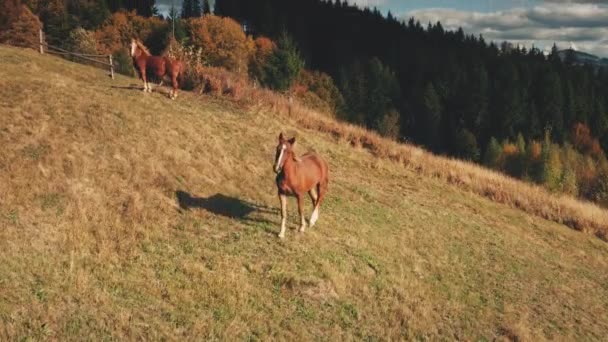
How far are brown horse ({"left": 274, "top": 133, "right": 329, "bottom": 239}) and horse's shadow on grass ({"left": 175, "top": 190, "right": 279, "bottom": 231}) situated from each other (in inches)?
53.0

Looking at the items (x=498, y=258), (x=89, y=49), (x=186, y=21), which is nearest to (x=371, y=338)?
(x=498, y=258)

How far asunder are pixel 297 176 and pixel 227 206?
118 inches

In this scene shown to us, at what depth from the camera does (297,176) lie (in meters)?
13.4

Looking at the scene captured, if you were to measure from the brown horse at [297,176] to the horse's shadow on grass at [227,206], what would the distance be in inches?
53.0

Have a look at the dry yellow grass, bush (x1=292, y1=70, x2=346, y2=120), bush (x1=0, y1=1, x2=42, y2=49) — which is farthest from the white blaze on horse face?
bush (x1=292, y1=70, x2=346, y2=120)

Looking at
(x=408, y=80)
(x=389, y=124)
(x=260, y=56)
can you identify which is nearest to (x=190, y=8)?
(x=260, y=56)

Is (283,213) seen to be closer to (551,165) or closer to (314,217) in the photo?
(314,217)

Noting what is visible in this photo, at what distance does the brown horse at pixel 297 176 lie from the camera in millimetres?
12023

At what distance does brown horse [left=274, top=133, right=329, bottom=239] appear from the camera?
12023mm

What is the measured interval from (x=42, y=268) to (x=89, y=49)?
199ft

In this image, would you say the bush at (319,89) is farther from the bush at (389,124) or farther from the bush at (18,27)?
the bush at (18,27)

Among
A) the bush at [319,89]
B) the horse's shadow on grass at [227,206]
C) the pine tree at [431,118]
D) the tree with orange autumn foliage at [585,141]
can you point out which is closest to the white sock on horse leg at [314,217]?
the horse's shadow on grass at [227,206]

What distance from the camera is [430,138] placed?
11994cm

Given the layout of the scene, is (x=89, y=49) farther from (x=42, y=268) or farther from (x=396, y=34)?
(x=396, y=34)
